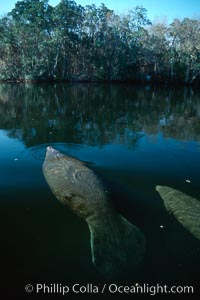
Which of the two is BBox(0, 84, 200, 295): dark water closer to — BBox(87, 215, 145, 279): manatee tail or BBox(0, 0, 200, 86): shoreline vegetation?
BBox(87, 215, 145, 279): manatee tail

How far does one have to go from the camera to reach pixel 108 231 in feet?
15.0

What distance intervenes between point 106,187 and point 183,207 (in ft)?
5.70

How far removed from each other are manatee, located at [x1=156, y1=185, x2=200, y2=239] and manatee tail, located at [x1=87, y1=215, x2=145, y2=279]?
107 cm

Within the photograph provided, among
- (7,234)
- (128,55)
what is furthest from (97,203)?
(128,55)

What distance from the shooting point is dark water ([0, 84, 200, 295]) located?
4.15m

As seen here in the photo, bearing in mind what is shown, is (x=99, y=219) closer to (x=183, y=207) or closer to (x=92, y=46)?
(x=183, y=207)

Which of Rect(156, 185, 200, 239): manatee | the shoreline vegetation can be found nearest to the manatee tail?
Rect(156, 185, 200, 239): manatee

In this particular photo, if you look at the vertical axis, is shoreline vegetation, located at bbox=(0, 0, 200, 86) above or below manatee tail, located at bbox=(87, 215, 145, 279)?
above

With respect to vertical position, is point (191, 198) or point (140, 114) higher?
point (140, 114)

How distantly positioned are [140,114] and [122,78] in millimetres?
33049

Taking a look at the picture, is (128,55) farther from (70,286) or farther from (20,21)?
(70,286)

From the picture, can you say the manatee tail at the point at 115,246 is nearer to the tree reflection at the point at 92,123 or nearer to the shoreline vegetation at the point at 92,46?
the tree reflection at the point at 92,123

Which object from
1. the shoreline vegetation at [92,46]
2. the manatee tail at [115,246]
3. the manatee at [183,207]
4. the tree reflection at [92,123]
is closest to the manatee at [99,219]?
the manatee tail at [115,246]

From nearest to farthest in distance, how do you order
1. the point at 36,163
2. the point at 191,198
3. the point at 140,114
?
the point at 191,198, the point at 36,163, the point at 140,114
